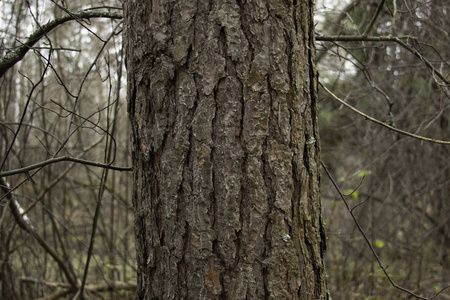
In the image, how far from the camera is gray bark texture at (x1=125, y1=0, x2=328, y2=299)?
46.8 inches

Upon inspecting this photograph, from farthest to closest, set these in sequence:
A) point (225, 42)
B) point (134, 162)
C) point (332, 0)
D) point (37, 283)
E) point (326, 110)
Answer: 1. point (326, 110)
2. point (332, 0)
3. point (37, 283)
4. point (134, 162)
5. point (225, 42)

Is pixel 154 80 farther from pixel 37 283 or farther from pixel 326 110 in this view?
pixel 326 110

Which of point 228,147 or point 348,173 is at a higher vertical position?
point 228,147

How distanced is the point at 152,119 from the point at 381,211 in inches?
193

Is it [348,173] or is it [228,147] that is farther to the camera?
[348,173]

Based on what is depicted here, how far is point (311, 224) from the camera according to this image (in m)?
1.28

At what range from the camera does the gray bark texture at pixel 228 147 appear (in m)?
1.19

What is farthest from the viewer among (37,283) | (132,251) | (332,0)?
(132,251)

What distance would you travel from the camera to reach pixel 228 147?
119cm

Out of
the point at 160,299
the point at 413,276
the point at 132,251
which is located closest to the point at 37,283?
the point at 132,251

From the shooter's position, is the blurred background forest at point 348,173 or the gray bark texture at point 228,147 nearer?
the gray bark texture at point 228,147

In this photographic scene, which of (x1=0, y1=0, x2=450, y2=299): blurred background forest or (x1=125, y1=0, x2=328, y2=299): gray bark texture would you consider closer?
(x1=125, y1=0, x2=328, y2=299): gray bark texture

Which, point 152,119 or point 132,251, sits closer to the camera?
point 152,119

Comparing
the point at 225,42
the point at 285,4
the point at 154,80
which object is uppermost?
the point at 285,4
